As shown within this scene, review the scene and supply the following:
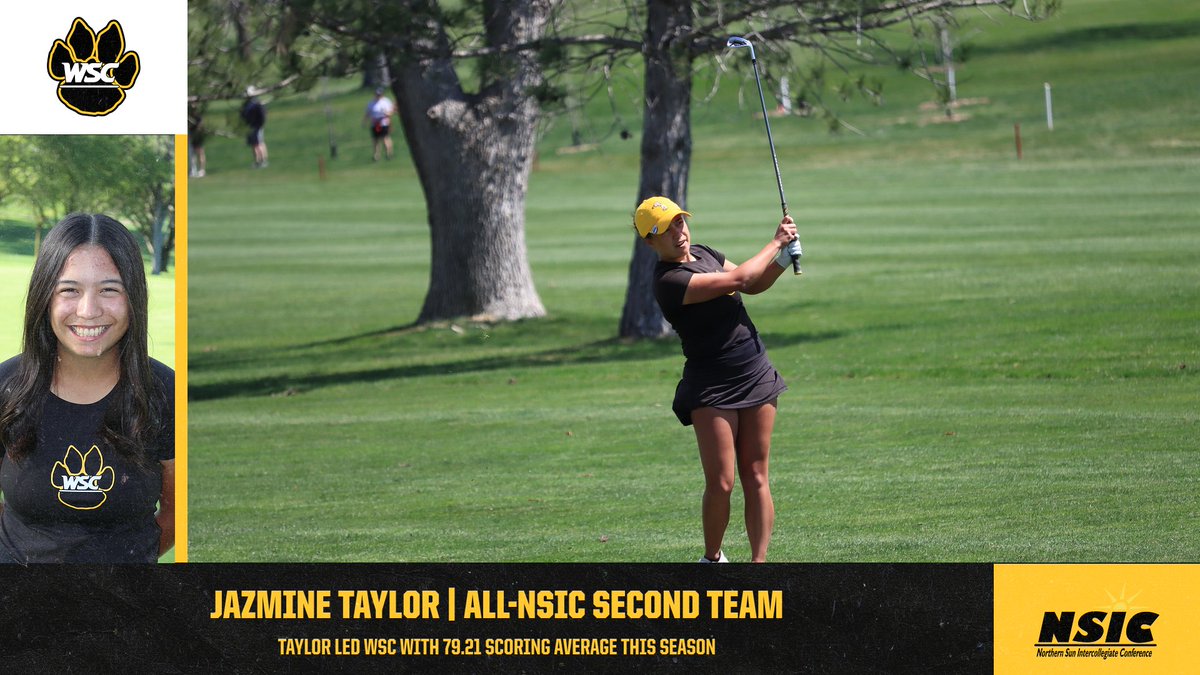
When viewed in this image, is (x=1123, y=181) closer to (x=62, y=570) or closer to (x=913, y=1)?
(x=913, y=1)

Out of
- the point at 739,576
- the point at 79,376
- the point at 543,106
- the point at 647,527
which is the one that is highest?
the point at 543,106

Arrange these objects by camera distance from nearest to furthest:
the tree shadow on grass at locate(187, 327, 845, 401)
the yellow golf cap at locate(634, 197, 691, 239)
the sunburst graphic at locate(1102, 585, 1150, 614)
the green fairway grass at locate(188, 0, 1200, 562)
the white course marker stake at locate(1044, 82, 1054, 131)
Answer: the sunburst graphic at locate(1102, 585, 1150, 614)
the yellow golf cap at locate(634, 197, 691, 239)
the green fairway grass at locate(188, 0, 1200, 562)
the tree shadow on grass at locate(187, 327, 845, 401)
the white course marker stake at locate(1044, 82, 1054, 131)

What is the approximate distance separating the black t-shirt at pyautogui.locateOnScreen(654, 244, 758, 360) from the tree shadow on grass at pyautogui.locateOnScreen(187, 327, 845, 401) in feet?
35.7

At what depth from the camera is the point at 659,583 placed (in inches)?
255

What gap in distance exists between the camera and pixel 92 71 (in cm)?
696

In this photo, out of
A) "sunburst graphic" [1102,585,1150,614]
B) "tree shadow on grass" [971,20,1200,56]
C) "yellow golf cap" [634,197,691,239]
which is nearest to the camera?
"sunburst graphic" [1102,585,1150,614]

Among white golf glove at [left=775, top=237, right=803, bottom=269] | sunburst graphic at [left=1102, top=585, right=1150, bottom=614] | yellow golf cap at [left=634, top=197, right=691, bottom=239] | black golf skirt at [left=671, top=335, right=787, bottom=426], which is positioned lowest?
sunburst graphic at [left=1102, top=585, right=1150, bottom=614]

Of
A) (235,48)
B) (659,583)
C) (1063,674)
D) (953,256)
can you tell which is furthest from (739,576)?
(953,256)

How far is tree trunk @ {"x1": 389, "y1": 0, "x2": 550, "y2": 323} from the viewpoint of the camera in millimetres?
22219

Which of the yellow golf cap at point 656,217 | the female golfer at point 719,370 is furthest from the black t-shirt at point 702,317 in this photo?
the yellow golf cap at point 656,217

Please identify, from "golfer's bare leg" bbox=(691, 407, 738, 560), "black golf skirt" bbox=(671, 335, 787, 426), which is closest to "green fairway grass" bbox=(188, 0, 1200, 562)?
"golfer's bare leg" bbox=(691, 407, 738, 560)

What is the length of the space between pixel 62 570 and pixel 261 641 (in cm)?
85

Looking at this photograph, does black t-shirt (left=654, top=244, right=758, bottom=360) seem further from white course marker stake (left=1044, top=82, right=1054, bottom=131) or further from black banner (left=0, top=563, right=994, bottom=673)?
white course marker stake (left=1044, top=82, right=1054, bottom=131)

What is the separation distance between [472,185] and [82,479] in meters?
15.7
